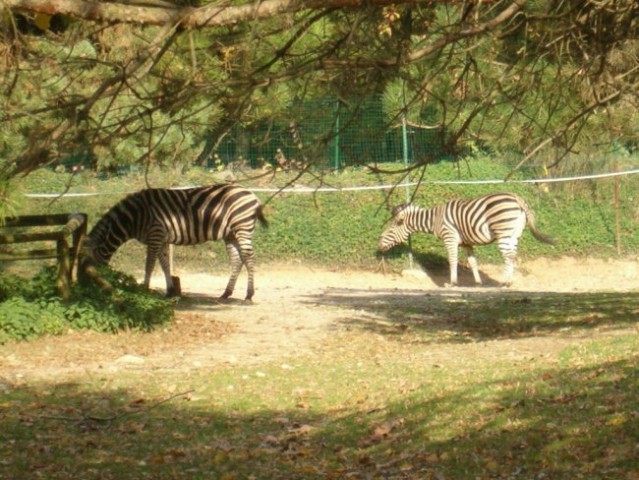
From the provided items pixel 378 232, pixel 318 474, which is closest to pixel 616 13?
pixel 318 474

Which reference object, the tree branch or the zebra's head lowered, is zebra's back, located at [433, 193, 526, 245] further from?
the tree branch

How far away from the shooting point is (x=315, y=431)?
298 inches

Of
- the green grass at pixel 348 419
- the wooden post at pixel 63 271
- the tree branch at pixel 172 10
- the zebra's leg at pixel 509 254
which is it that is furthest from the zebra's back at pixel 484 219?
the tree branch at pixel 172 10

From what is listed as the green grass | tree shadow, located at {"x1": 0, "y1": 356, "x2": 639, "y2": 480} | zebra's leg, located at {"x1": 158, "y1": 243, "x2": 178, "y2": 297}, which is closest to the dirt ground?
zebra's leg, located at {"x1": 158, "y1": 243, "x2": 178, "y2": 297}

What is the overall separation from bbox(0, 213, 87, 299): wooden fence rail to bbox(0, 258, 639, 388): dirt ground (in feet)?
2.46

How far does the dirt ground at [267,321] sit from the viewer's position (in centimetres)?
991

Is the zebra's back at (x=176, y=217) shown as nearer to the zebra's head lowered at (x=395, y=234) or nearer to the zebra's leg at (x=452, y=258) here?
the zebra's head lowered at (x=395, y=234)

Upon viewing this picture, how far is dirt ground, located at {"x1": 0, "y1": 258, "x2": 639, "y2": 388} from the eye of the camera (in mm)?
9906

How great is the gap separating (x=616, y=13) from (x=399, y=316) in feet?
26.8

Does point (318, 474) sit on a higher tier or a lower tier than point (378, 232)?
lower

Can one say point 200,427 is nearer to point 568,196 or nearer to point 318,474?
point 318,474

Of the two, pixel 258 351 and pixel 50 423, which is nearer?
pixel 50 423

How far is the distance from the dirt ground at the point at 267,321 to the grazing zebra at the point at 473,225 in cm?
54

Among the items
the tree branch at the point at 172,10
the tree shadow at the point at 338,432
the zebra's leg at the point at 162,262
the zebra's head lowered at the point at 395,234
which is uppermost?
the tree branch at the point at 172,10
